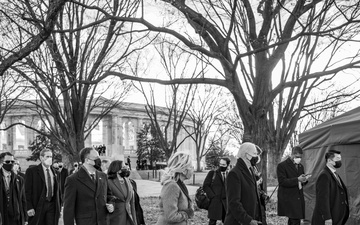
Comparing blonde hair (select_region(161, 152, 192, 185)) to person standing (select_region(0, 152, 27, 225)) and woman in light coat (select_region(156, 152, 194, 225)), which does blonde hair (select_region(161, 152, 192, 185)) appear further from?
person standing (select_region(0, 152, 27, 225))

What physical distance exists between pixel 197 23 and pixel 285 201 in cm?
508

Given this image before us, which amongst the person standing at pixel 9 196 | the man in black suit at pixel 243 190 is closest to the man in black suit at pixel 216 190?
the person standing at pixel 9 196

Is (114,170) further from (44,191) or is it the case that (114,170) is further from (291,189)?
(291,189)

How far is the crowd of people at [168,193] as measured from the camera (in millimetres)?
4938

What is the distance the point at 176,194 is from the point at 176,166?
26 centimetres

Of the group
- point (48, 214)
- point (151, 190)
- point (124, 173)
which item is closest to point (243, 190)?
point (124, 173)

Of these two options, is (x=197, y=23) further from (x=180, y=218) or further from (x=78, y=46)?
(x=180, y=218)

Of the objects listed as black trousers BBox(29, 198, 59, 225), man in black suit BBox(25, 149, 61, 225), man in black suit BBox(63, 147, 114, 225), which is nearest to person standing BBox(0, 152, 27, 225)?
man in black suit BBox(25, 149, 61, 225)

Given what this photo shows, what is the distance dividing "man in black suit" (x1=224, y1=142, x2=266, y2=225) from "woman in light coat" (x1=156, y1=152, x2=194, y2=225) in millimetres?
748

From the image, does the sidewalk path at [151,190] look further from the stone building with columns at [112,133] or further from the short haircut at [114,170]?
the stone building with columns at [112,133]

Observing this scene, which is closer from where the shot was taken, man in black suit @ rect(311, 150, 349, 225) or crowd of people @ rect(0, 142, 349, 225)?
crowd of people @ rect(0, 142, 349, 225)

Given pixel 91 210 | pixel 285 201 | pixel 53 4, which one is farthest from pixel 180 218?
pixel 285 201

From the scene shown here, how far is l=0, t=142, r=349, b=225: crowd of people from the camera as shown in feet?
16.2

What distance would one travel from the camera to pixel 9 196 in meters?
9.37
